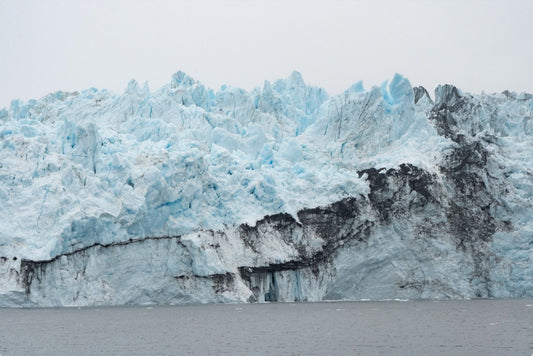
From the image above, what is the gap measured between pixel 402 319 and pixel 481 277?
32.8 ft

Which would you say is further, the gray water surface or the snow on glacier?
the snow on glacier

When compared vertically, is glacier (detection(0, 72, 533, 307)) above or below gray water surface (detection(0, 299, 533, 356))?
above

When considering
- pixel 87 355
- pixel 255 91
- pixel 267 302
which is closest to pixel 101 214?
pixel 267 302

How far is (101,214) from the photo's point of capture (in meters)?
33.0

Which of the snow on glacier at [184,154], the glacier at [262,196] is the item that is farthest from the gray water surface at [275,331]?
the snow on glacier at [184,154]

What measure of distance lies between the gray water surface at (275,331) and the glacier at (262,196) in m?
1.76

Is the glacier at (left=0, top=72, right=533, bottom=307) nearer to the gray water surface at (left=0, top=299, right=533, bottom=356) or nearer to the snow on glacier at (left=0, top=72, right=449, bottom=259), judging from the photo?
the snow on glacier at (left=0, top=72, right=449, bottom=259)

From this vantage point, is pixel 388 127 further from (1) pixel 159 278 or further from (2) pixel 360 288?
(1) pixel 159 278

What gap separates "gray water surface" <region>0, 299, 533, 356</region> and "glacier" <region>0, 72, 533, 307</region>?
1761mm

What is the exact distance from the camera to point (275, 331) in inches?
1022

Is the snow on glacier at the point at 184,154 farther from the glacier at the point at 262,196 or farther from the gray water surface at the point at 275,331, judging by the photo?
the gray water surface at the point at 275,331

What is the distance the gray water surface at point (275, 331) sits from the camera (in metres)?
21.6

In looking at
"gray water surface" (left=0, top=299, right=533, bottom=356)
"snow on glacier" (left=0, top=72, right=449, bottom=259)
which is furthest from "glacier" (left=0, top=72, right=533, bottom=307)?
"gray water surface" (left=0, top=299, right=533, bottom=356)

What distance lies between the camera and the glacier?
33.2 metres
